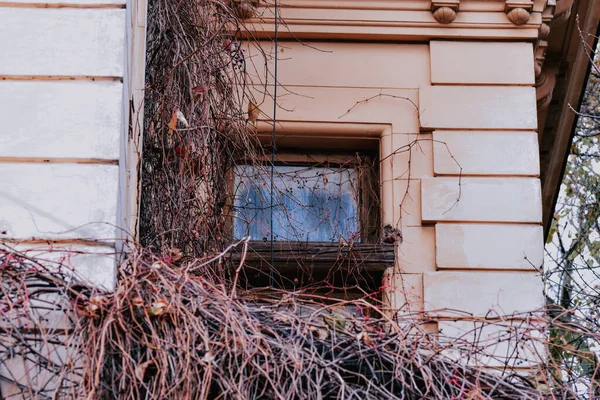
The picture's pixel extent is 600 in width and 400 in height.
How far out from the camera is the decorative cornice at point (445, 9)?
8.16 m

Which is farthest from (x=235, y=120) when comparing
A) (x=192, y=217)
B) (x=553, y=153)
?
(x=553, y=153)

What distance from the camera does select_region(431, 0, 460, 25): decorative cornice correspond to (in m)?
8.16

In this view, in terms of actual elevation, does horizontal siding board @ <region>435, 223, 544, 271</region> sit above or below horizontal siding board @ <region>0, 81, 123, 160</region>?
below

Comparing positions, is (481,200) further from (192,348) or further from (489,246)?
(192,348)

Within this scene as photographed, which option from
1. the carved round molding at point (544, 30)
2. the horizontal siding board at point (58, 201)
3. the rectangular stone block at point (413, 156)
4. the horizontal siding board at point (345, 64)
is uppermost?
the carved round molding at point (544, 30)

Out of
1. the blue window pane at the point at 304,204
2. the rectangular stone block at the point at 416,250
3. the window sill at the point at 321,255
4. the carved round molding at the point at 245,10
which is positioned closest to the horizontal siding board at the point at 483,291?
the rectangular stone block at the point at 416,250

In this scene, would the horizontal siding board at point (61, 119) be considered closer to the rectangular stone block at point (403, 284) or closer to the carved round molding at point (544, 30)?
the rectangular stone block at point (403, 284)

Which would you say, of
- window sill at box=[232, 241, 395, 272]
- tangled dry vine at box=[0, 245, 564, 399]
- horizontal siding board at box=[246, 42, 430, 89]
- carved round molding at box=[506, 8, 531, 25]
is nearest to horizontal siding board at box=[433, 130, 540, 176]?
horizontal siding board at box=[246, 42, 430, 89]

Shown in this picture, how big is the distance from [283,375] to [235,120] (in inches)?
134

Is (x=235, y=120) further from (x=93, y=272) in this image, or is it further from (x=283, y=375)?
(x=283, y=375)

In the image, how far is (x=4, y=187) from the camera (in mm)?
4504

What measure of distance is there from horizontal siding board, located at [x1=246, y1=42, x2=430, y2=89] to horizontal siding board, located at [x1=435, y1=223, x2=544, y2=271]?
1381 mm

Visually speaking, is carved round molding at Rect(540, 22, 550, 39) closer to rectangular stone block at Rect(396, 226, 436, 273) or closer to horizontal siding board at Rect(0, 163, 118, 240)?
rectangular stone block at Rect(396, 226, 436, 273)

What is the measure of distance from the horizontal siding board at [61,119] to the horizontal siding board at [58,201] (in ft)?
0.27
